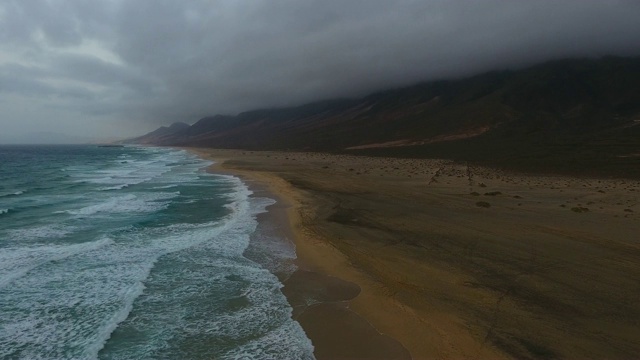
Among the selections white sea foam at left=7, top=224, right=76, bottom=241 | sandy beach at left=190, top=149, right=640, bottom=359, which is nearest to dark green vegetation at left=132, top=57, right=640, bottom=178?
sandy beach at left=190, top=149, right=640, bottom=359

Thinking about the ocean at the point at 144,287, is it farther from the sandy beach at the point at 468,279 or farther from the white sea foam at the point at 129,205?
the sandy beach at the point at 468,279

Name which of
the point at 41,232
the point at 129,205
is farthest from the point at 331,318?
the point at 129,205

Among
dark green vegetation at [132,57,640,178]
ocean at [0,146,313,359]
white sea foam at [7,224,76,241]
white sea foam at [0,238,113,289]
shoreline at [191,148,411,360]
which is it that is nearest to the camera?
shoreline at [191,148,411,360]

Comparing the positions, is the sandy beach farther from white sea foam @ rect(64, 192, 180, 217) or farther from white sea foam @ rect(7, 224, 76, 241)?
white sea foam @ rect(7, 224, 76, 241)

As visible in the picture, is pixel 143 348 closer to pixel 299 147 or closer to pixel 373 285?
pixel 373 285

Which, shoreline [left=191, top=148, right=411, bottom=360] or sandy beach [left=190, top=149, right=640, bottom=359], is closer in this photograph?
shoreline [left=191, top=148, right=411, bottom=360]

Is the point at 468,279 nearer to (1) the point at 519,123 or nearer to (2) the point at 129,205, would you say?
(2) the point at 129,205

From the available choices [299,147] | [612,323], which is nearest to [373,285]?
[612,323]

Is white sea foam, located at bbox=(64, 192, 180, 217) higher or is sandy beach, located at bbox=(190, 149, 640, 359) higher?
sandy beach, located at bbox=(190, 149, 640, 359)
